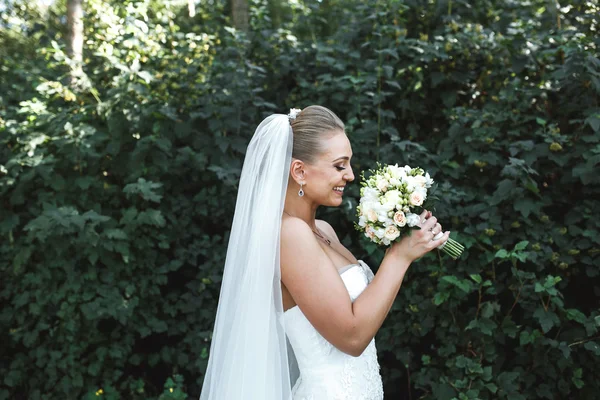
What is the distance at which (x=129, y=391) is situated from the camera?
4762mm

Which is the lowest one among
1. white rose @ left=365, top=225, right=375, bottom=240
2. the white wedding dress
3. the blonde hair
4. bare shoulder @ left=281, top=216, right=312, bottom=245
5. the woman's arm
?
the white wedding dress

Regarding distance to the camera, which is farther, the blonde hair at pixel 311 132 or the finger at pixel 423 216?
the blonde hair at pixel 311 132

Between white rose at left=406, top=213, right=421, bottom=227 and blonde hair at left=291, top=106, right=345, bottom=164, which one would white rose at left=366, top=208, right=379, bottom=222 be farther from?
blonde hair at left=291, top=106, right=345, bottom=164

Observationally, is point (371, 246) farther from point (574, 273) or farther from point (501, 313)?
point (574, 273)

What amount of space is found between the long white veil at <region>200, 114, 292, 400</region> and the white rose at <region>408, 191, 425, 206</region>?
0.52 meters

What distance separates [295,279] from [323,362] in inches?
17.1

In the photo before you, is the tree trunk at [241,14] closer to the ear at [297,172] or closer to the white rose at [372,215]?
the ear at [297,172]

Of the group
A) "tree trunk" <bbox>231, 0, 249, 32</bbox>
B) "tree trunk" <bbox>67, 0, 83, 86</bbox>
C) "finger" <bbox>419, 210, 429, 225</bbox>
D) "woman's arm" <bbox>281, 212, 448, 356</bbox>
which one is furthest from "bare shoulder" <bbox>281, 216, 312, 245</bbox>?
"tree trunk" <bbox>231, 0, 249, 32</bbox>

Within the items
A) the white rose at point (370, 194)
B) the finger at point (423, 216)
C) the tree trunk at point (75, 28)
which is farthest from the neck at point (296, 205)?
the tree trunk at point (75, 28)

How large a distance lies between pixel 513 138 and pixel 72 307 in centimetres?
348

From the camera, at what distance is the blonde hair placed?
247 cm

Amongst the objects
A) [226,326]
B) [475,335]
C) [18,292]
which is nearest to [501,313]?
[475,335]

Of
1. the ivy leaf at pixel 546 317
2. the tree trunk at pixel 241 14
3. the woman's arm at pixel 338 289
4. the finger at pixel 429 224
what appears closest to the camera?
the woman's arm at pixel 338 289

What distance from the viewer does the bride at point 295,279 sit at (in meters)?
2.29
